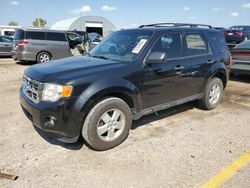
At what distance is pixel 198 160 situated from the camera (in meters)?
3.68

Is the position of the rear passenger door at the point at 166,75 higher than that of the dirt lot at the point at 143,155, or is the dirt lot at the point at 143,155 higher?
the rear passenger door at the point at 166,75

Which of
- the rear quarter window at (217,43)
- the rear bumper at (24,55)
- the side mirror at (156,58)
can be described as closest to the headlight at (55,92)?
the side mirror at (156,58)

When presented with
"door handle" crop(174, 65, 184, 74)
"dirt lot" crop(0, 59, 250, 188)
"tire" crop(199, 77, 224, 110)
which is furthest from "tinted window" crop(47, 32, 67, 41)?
"door handle" crop(174, 65, 184, 74)

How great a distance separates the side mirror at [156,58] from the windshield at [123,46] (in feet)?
0.73

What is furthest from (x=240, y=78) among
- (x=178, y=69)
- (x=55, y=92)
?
(x=55, y=92)

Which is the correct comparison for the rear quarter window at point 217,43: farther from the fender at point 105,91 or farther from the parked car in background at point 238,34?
the parked car in background at point 238,34

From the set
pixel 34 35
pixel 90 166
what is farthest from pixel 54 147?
pixel 34 35

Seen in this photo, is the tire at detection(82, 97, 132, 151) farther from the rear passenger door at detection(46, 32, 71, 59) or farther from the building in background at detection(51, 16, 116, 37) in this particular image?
the building in background at detection(51, 16, 116, 37)

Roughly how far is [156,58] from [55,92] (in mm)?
1659

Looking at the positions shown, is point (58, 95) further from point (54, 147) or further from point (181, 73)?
point (181, 73)

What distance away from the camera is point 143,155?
12.5 feet

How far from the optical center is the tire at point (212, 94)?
565 cm

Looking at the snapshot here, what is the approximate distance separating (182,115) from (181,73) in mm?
1089

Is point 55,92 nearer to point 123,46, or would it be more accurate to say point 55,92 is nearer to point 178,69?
point 123,46
